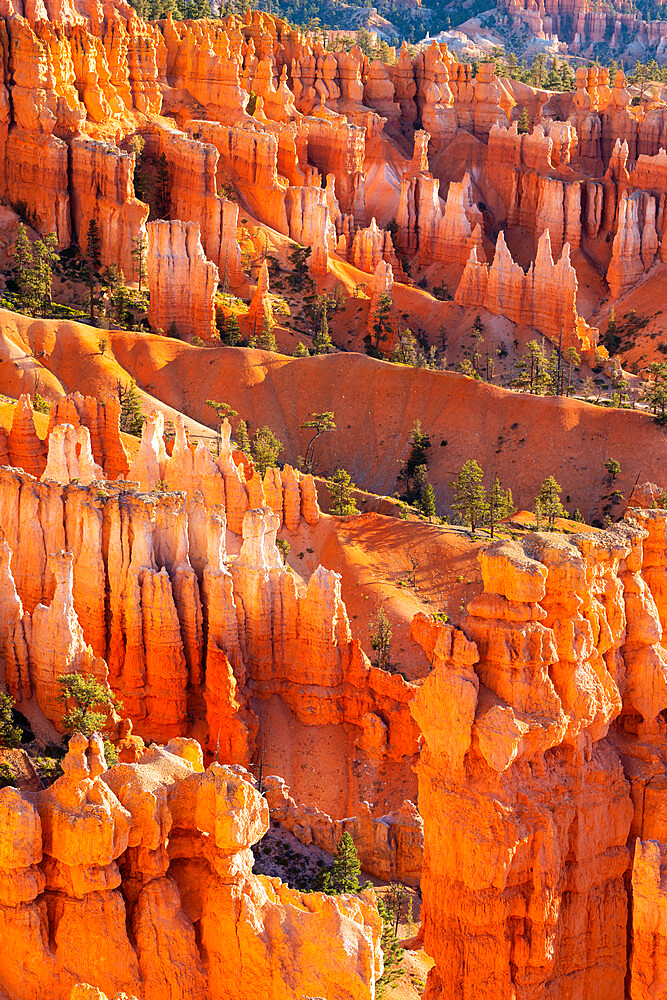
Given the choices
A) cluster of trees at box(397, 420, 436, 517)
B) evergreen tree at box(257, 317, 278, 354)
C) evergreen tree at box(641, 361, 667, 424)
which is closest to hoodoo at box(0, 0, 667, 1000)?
cluster of trees at box(397, 420, 436, 517)

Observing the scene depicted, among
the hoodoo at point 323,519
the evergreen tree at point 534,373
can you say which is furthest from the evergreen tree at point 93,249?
the evergreen tree at point 534,373

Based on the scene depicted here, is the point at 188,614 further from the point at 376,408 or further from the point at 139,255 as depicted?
the point at 139,255

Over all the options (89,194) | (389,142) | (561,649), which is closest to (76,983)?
(561,649)

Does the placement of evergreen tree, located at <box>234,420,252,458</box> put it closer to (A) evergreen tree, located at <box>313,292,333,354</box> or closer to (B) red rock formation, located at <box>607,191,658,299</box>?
(A) evergreen tree, located at <box>313,292,333,354</box>

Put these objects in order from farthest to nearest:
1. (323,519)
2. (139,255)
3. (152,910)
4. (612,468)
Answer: (139,255) → (612,468) → (323,519) → (152,910)

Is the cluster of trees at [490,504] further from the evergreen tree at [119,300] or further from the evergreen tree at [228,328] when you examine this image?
the evergreen tree at [119,300]

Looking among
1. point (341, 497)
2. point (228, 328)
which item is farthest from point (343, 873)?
point (228, 328)
